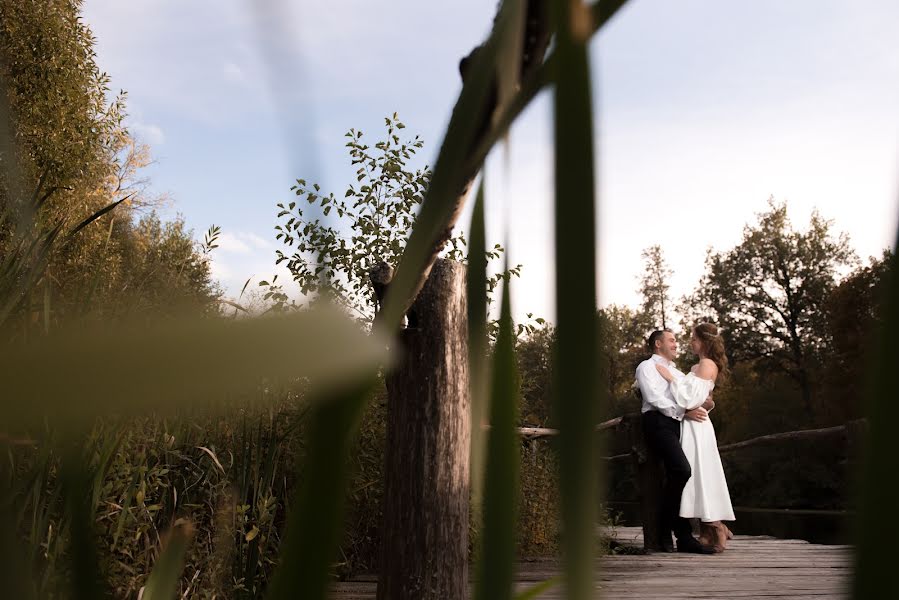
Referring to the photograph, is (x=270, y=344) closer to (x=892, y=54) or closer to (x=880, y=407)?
(x=880, y=407)

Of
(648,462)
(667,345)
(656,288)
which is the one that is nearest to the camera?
(667,345)

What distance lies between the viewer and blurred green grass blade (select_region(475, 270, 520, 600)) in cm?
22

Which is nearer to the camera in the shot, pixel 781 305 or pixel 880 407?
pixel 880 407

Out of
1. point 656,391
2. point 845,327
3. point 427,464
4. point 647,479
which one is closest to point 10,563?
point 427,464

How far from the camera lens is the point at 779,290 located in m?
Answer: 31.6

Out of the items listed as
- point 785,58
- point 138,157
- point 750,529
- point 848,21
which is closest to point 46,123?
point 138,157

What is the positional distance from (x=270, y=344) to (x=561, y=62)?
82 millimetres

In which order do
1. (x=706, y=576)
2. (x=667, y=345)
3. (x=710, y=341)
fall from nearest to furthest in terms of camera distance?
(x=706, y=576), (x=667, y=345), (x=710, y=341)

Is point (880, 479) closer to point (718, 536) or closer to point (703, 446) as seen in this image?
point (703, 446)

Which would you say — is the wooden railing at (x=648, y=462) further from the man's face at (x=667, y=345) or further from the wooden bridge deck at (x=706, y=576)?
the man's face at (x=667, y=345)

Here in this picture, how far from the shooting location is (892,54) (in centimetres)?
33

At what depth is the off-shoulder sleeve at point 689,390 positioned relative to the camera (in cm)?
672

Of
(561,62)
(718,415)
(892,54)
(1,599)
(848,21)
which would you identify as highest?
(718,415)

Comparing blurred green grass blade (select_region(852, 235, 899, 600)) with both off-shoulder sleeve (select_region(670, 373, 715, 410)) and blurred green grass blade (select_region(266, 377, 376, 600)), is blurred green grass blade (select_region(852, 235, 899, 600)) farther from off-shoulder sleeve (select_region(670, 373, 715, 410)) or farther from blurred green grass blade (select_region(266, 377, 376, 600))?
off-shoulder sleeve (select_region(670, 373, 715, 410))
